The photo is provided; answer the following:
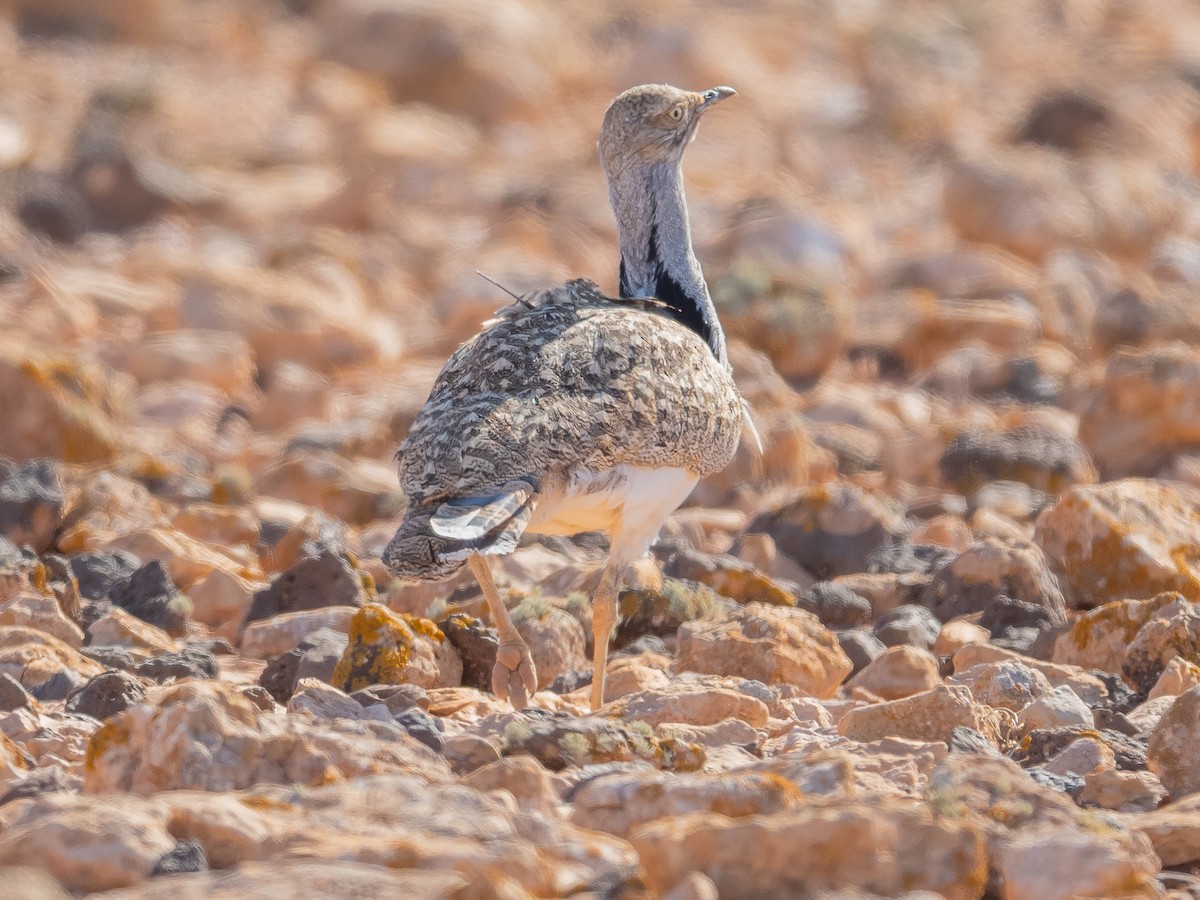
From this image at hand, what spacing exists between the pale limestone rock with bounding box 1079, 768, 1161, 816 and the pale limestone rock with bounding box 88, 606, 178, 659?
3427mm

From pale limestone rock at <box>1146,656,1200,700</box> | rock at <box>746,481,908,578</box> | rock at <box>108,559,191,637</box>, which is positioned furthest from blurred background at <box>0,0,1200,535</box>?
pale limestone rock at <box>1146,656,1200,700</box>

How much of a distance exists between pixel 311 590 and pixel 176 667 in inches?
49.1

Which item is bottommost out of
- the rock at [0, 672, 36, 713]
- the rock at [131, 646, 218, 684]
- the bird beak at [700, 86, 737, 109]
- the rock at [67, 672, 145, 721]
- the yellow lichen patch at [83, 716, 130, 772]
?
the rock at [131, 646, 218, 684]

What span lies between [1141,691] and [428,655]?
8.40 feet

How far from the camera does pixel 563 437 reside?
6.25m

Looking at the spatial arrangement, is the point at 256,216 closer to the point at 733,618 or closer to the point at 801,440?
the point at 801,440

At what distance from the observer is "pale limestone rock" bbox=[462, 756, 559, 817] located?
465 centimetres

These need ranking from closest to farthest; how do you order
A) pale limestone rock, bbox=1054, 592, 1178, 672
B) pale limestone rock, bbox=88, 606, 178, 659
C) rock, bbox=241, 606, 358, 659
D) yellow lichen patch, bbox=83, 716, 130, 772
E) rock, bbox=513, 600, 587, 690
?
yellow lichen patch, bbox=83, 716, 130, 772, pale limestone rock, bbox=1054, 592, 1178, 672, pale limestone rock, bbox=88, 606, 178, 659, rock, bbox=513, 600, 587, 690, rock, bbox=241, 606, 358, 659

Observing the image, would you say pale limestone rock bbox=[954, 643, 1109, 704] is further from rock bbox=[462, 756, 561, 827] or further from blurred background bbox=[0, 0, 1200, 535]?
blurred background bbox=[0, 0, 1200, 535]

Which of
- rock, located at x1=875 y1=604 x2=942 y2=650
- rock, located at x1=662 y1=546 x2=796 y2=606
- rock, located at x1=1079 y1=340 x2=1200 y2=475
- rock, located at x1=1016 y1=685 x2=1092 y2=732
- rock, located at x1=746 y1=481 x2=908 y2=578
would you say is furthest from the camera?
rock, located at x1=1079 y1=340 x2=1200 y2=475

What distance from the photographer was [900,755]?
18.2ft

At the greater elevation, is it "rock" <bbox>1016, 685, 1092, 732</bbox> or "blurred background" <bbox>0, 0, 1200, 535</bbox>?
"blurred background" <bbox>0, 0, 1200, 535</bbox>

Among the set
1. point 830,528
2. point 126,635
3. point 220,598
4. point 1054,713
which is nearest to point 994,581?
point 830,528

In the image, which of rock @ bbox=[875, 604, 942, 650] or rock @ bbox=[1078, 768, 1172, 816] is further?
rock @ bbox=[875, 604, 942, 650]
